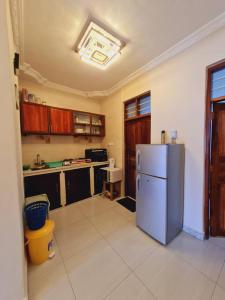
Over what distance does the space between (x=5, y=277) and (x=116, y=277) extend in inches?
39.6

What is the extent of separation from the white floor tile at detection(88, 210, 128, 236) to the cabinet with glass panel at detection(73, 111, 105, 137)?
203 cm

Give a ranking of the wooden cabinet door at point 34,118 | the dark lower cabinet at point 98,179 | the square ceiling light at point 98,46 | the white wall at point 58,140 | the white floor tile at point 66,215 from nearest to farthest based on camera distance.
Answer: the square ceiling light at point 98,46 < the white floor tile at point 66,215 < the wooden cabinet door at point 34,118 < the white wall at point 58,140 < the dark lower cabinet at point 98,179

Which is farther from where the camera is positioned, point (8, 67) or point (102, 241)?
point (102, 241)

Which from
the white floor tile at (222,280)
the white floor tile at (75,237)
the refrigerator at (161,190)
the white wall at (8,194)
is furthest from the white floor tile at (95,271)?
the white floor tile at (222,280)

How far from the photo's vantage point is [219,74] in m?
1.74

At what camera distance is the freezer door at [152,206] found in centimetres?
175

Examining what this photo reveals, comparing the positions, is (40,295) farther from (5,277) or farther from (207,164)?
(207,164)

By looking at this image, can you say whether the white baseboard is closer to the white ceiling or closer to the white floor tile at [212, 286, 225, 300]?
the white floor tile at [212, 286, 225, 300]

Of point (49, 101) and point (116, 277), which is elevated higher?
point (49, 101)

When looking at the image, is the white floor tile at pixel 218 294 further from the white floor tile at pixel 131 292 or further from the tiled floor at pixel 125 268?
the white floor tile at pixel 131 292

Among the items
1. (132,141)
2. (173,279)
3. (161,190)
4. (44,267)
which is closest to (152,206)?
(161,190)

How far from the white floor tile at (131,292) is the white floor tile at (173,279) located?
0.06m

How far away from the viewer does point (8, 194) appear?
0.98 meters

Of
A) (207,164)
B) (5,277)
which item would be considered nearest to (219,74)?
(207,164)
